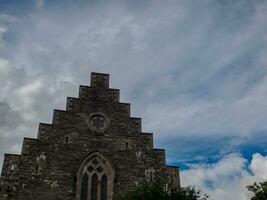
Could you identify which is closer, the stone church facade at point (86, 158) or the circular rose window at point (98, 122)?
the stone church facade at point (86, 158)

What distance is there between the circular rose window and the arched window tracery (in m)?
2.13

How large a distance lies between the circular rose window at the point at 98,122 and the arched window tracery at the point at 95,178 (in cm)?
213

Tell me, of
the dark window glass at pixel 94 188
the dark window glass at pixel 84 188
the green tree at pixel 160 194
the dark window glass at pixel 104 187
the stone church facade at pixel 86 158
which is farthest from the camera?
the dark window glass at pixel 104 187

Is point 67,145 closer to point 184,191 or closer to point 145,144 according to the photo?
point 145,144

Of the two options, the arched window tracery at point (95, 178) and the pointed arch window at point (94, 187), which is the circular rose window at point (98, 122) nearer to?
the arched window tracery at point (95, 178)

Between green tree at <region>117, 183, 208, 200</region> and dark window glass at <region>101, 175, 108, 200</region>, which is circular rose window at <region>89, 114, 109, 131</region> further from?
green tree at <region>117, 183, 208, 200</region>

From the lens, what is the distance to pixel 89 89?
89.8 ft

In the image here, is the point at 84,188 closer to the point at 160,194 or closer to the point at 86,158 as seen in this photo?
the point at 86,158

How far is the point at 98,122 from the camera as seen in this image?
83.7ft

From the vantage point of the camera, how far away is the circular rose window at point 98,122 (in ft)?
82.5

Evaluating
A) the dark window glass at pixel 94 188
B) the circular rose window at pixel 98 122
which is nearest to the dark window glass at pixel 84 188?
the dark window glass at pixel 94 188

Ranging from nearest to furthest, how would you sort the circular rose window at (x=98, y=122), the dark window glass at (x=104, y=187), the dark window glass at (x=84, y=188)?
1. the dark window glass at (x=84, y=188)
2. the dark window glass at (x=104, y=187)
3. the circular rose window at (x=98, y=122)

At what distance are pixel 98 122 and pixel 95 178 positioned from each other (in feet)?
14.1

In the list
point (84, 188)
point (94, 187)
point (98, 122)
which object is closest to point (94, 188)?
point (94, 187)
